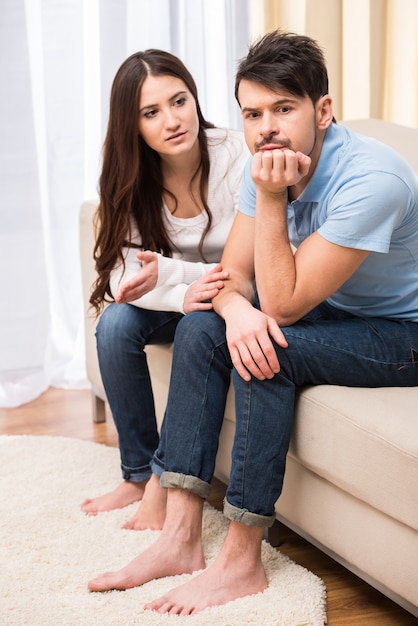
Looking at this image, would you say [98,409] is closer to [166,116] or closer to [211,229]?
[211,229]

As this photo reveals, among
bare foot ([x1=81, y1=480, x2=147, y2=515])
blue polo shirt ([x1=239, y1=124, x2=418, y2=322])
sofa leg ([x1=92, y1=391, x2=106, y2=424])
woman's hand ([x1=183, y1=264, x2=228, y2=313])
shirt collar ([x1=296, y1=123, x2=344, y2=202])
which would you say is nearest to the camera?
blue polo shirt ([x1=239, y1=124, x2=418, y2=322])

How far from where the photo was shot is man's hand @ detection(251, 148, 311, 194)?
1.46 meters

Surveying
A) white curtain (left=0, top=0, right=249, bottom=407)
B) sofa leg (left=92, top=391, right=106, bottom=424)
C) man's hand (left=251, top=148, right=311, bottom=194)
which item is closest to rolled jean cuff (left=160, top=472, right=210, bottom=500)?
man's hand (left=251, top=148, right=311, bottom=194)

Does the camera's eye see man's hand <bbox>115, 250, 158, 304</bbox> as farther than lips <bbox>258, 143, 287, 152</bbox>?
Yes

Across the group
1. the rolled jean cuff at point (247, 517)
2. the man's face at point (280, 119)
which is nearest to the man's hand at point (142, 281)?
the man's face at point (280, 119)

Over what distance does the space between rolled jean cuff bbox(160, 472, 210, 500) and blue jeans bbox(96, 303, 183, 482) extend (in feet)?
1.09

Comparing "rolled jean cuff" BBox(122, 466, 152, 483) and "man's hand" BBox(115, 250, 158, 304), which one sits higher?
"man's hand" BBox(115, 250, 158, 304)

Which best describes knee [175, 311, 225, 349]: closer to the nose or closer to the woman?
the woman

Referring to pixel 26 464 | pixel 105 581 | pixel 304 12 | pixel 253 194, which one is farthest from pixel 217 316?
pixel 304 12

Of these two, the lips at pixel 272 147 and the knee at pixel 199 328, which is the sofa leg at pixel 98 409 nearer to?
the knee at pixel 199 328

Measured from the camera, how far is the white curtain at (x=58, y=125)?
2.79 meters

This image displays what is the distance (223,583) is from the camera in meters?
1.50

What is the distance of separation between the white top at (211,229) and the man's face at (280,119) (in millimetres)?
452

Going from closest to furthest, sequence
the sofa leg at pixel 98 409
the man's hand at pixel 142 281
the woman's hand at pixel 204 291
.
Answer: the woman's hand at pixel 204 291, the man's hand at pixel 142 281, the sofa leg at pixel 98 409
